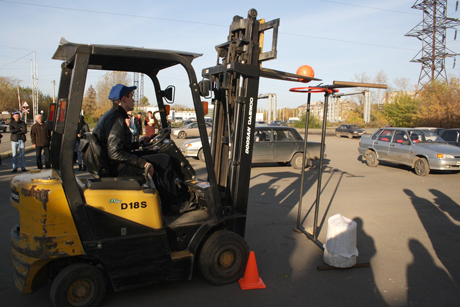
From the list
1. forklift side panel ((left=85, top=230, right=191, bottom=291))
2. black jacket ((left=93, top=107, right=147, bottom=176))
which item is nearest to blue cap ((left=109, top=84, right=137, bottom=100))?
black jacket ((left=93, top=107, right=147, bottom=176))

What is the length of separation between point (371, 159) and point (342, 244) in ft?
39.0

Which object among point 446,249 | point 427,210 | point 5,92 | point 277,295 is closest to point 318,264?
point 277,295

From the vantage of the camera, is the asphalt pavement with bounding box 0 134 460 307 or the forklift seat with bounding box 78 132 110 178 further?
the asphalt pavement with bounding box 0 134 460 307

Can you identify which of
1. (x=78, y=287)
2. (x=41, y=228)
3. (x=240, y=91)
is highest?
(x=240, y=91)

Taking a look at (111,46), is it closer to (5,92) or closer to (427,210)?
(427,210)

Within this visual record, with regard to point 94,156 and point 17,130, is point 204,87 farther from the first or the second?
point 17,130

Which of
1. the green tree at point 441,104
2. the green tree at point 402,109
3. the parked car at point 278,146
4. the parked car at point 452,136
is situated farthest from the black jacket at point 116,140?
the green tree at point 402,109

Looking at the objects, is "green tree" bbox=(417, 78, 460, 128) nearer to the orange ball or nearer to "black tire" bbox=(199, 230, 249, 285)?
the orange ball

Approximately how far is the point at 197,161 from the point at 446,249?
11.9m

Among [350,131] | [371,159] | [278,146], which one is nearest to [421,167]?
[371,159]

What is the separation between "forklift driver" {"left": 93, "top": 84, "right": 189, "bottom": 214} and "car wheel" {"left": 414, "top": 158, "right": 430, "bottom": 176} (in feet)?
37.4

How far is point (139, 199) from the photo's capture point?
11.9 ft

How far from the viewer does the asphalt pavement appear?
3.97 meters

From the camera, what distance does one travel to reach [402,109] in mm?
45594
